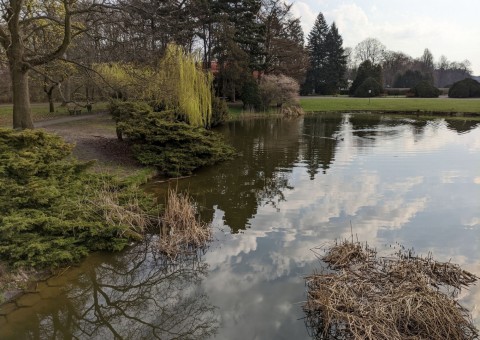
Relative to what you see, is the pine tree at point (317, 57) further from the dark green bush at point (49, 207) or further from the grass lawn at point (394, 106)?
the dark green bush at point (49, 207)

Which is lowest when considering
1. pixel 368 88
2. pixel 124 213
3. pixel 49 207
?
pixel 124 213

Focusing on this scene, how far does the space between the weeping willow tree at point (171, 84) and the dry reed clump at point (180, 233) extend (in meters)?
6.30

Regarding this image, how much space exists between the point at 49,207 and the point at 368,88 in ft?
175

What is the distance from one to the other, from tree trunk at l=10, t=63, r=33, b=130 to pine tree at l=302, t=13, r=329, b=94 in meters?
52.4

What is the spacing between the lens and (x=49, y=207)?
22.8ft

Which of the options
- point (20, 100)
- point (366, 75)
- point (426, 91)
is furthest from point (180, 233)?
point (366, 75)

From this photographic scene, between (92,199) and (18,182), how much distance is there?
138cm

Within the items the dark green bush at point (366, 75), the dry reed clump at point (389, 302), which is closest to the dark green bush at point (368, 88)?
the dark green bush at point (366, 75)

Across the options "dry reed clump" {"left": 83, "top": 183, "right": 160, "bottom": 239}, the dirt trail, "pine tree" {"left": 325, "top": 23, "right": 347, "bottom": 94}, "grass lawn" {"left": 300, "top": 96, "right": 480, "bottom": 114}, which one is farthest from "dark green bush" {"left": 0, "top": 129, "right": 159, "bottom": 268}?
"pine tree" {"left": 325, "top": 23, "right": 347, "bottom": 94}

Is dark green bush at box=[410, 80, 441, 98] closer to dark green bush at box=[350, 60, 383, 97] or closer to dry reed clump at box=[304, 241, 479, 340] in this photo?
dark green bush at box=[350, 60, 383, 97]

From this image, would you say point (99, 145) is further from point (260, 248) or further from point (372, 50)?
point (372, 50)

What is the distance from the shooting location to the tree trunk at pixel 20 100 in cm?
1177

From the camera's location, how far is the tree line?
11766mm

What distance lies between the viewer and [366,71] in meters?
57.2
